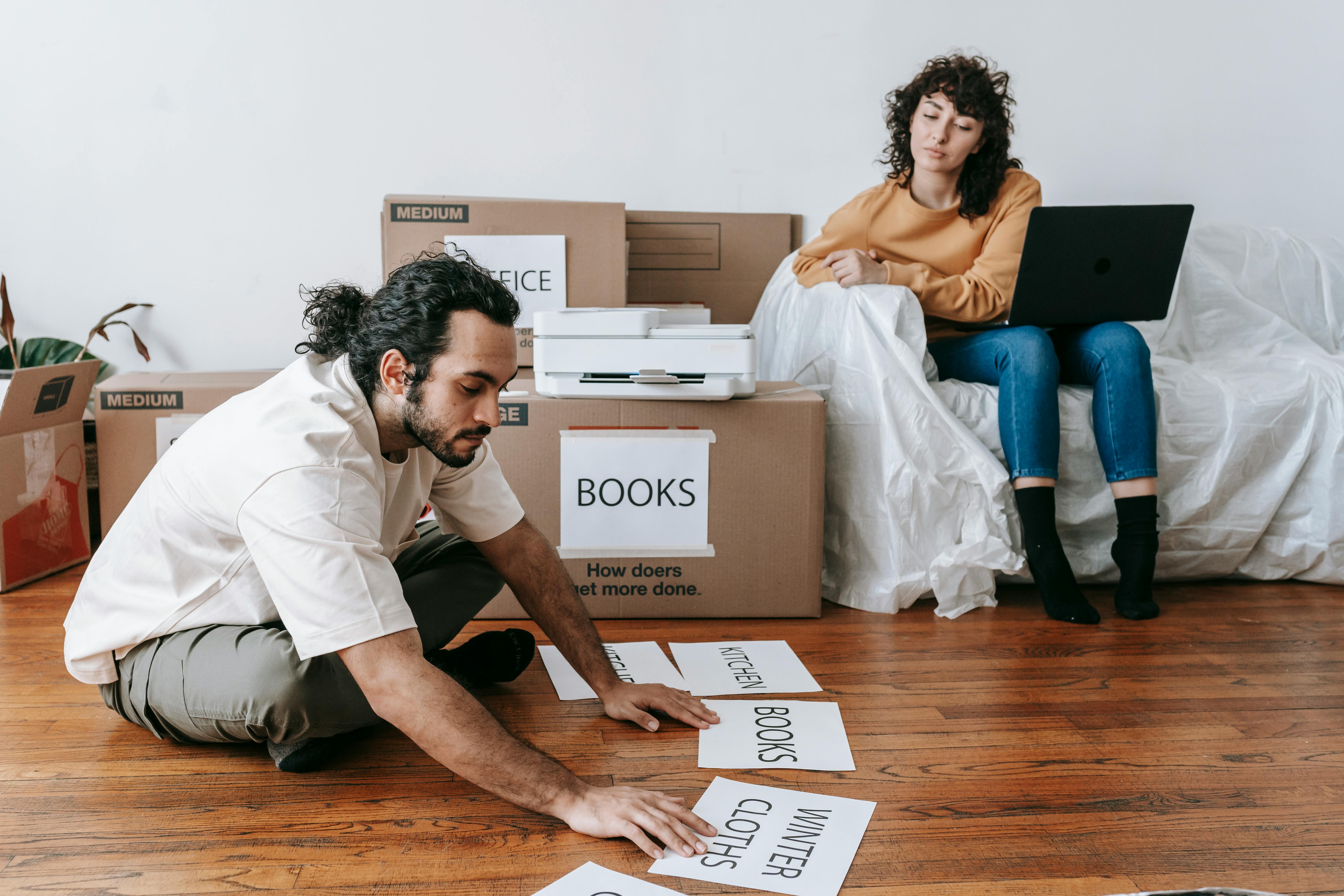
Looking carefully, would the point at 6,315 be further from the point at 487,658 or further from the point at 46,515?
the point at 487,658

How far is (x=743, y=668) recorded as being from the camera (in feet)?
4.60

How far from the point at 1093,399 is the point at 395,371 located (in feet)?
4.63

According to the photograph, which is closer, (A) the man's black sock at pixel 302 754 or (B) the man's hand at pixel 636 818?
(B) the man's hand at pixel 636 818

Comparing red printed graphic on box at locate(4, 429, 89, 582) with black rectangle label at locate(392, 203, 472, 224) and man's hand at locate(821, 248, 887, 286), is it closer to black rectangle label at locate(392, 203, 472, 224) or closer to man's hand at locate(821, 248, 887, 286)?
black rectangle label at locate(392, 203, 472, 224)

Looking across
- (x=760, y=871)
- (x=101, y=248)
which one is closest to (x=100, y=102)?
(x=101, y=248)

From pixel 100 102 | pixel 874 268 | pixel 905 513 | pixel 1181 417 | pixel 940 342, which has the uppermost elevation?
pixel 100 102

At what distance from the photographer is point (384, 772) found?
1072 mm

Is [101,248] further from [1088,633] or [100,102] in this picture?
[1088,633]

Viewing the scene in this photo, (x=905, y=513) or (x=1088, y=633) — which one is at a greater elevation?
(x=905, y=513)

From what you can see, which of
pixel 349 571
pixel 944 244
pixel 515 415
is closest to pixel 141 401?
pixel 515 415

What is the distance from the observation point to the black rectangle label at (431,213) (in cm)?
184

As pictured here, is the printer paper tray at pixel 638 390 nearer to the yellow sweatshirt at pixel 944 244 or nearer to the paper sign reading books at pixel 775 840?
the yellow sweatshirt at pixel 944 244

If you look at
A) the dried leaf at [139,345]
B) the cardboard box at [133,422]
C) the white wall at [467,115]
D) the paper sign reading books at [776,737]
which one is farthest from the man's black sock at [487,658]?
the dried leaf at [139,345]

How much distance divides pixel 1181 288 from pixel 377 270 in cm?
202
